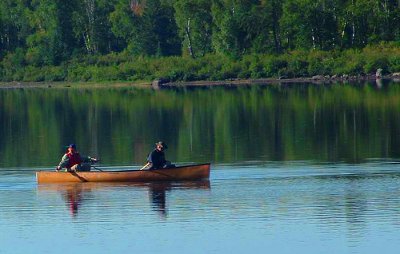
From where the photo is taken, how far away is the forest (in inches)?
4218

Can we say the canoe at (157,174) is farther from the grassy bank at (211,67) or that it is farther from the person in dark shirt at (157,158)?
the grassy bank at (211,67)

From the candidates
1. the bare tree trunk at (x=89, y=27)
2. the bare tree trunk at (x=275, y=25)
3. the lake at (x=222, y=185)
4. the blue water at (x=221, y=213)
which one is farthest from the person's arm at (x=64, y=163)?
the bare tree trunk at (x=89, y=27)

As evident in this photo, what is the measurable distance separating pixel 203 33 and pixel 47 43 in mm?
16232

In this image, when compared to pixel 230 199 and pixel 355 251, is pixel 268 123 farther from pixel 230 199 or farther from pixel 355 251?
pixel 355 251

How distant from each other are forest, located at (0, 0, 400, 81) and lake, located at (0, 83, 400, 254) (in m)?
33.1

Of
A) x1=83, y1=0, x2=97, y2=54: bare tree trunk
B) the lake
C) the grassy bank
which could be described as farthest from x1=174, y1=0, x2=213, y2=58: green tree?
the lake

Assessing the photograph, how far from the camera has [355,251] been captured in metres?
26.3

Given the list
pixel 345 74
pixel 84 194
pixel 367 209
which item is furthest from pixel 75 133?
pixel 345 74

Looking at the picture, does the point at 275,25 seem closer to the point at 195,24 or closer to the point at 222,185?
the point at 195,24

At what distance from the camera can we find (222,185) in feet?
121

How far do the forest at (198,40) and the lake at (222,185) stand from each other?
109ft

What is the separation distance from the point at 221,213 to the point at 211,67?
78.4m

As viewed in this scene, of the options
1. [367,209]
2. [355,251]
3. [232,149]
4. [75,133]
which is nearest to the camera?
[355,251]

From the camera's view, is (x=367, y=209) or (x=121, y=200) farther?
(x=121, y=200)
